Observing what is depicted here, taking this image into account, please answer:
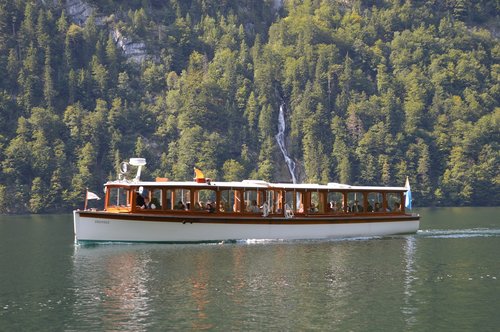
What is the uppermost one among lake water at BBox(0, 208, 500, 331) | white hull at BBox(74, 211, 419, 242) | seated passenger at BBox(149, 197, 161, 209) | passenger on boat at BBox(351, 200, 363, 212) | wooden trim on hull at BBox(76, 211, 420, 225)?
seated passenger at BBox(149, 197, 161, 209)

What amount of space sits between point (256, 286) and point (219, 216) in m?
21.1

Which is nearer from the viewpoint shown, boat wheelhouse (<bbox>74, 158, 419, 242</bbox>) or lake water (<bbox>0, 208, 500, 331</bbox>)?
lake water (<bbox>0, 208, 500, 331</bbox>)

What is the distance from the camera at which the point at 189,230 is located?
2977 inches

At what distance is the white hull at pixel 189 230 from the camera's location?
74.5 m

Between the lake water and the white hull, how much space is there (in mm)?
836

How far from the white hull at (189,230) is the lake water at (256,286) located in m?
0.84

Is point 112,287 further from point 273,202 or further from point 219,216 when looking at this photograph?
point 273,202

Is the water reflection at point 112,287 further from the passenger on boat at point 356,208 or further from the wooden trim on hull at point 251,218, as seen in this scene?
the passenger on boat at point 356,208

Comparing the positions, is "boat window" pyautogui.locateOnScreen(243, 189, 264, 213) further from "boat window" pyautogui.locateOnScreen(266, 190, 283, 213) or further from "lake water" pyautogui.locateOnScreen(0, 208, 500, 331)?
"lake water" pyautogui.locateOnScreen(0, 208, 500, 331)

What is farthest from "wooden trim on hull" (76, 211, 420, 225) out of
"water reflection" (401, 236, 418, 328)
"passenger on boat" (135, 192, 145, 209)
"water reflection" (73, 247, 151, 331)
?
"water reflection" (401, 236, 418, 328)

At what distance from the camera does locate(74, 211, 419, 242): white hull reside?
74500 mm

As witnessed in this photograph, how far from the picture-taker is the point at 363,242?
79.9 meters

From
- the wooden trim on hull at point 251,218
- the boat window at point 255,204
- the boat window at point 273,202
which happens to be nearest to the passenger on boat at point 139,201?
the wooden trim on hull at point 251,218

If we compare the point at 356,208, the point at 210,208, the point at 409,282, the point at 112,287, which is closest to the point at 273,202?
the point at 210,208
